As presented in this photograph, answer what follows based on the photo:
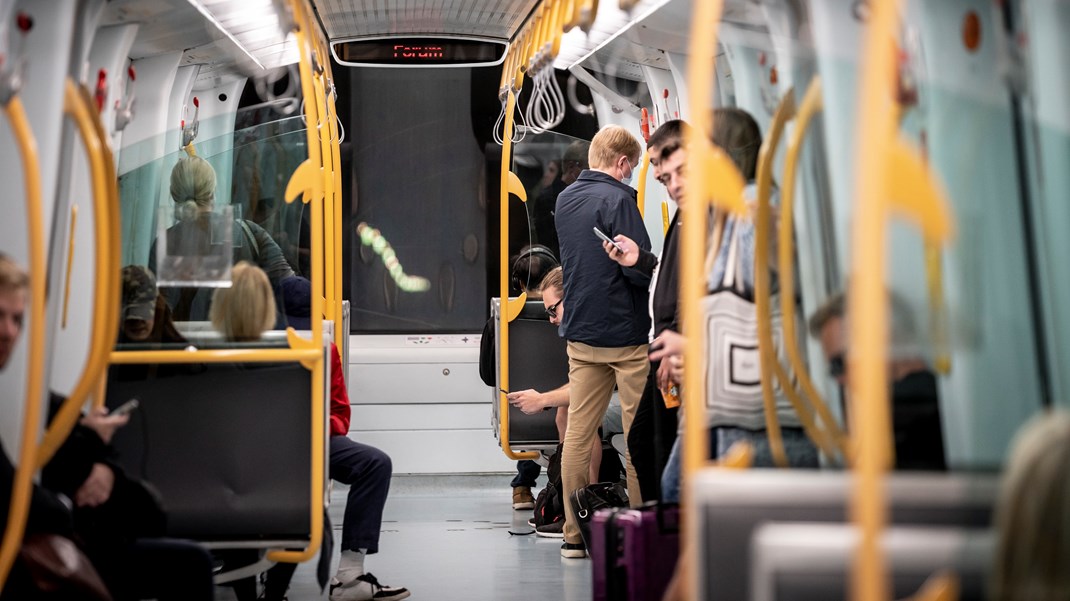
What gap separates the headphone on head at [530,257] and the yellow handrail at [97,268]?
3.80 meters

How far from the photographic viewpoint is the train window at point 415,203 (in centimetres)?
877

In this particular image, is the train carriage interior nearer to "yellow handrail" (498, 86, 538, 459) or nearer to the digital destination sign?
"yellow handrail" (498, 86, 538, 459)

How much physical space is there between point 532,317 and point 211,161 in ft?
9.88

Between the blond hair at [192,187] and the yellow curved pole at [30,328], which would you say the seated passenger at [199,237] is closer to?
the blond hair at [192,187]

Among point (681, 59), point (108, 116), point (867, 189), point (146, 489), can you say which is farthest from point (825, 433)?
point (681, 59)

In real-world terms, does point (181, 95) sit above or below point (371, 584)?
above

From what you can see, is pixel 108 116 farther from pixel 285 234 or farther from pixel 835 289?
pixel 835 289

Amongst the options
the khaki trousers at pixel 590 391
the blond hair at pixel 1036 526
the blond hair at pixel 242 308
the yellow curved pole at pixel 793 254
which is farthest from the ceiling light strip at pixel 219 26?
the blond hair at pixel 1036 526

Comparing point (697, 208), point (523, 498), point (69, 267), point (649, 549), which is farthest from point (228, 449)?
point (523, 498)

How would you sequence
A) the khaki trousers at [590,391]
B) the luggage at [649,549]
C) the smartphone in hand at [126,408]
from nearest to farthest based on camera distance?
the luggage at [649,549]
the smartphone in hand at [126,408]
the khaki trousers at [590,391]

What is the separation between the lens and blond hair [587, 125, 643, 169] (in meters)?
5.55

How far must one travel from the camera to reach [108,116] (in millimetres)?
3359

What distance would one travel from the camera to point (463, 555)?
597cm

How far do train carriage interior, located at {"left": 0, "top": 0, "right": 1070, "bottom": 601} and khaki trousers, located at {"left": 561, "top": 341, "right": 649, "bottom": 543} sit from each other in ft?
0.05
